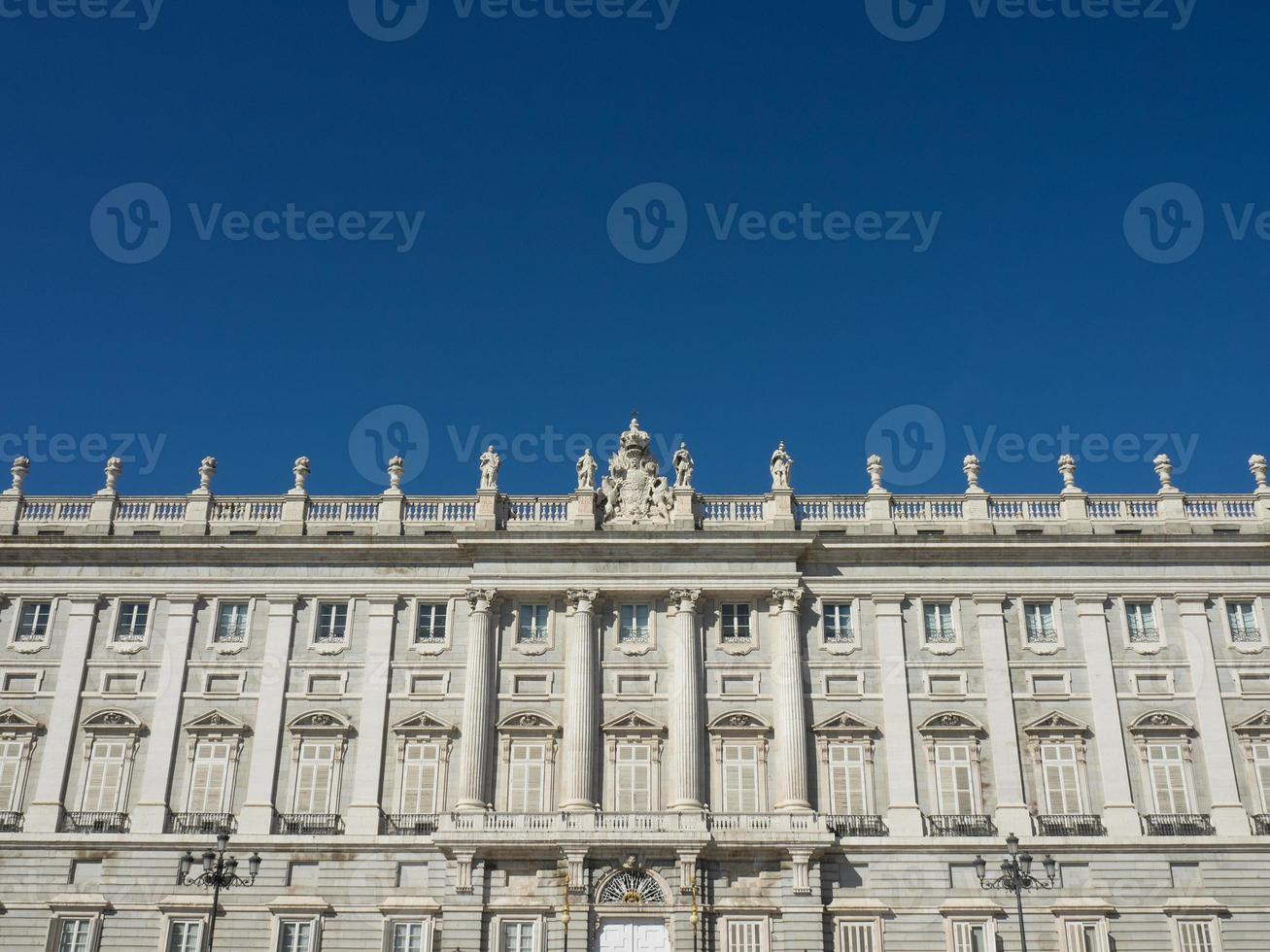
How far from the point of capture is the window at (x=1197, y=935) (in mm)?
37219

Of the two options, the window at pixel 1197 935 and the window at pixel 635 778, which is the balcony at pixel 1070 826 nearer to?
the window at pixel 1197 935

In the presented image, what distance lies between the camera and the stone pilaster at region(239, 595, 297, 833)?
3956 centimetres

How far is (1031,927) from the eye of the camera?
37562 mm

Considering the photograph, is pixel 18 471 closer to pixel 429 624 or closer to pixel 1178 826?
pixel 429 624

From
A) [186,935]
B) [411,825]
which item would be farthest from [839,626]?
[186,935]

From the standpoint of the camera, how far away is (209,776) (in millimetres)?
40344

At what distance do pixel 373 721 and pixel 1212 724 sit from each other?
1070 inches

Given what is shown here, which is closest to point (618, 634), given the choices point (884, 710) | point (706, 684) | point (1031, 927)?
point (706, 684)

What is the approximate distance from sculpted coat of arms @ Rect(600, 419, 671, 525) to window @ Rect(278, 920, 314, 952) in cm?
1621

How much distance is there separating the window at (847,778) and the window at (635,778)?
19.1 feet

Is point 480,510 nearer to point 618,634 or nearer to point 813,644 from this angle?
point 618,634

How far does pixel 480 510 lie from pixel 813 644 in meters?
12.3

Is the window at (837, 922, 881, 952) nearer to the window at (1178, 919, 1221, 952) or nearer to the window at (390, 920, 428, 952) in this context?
the window at (1178, 919, 1221, 952)

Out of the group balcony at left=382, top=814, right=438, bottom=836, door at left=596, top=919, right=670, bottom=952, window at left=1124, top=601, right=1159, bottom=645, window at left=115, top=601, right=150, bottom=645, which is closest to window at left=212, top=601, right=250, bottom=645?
window at left=115, top=601, right=150, bottom=645
